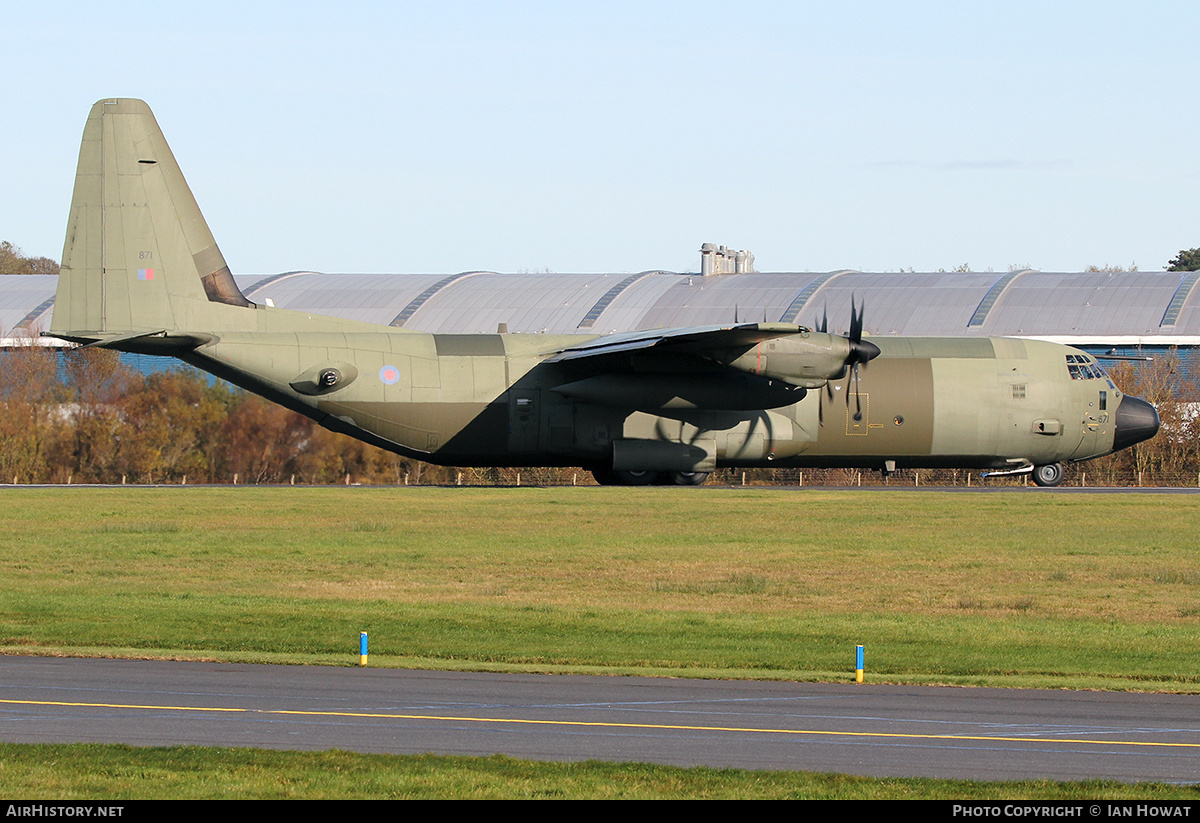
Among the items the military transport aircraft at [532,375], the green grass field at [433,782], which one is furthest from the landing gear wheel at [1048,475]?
the green grass field at [433,782]

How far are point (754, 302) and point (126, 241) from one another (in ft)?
138

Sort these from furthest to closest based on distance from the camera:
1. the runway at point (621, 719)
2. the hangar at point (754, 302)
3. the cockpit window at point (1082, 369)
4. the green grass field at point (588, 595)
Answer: the hangar at point (754, 302) < the cockpit window at point (1082, 369) < the runway at point (621, 719) < the green grass field at point (588, 595)

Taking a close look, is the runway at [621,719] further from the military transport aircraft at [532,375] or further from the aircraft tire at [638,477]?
the aircraft tire at [638,477]

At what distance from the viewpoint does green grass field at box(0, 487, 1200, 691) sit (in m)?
18.8

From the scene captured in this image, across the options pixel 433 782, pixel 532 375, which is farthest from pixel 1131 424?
pixel 433 782

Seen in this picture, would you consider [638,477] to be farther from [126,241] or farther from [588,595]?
[126,241]

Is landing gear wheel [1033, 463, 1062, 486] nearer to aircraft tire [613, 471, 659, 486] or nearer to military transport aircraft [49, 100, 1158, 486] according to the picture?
military transport aircraft [49, 100, 1158, 486]

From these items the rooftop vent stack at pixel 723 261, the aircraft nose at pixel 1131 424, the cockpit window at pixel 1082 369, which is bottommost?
the aircraft nose at pixel 1131 424

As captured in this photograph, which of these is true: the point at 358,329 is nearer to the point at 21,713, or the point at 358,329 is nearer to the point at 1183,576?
the point at 1183,576

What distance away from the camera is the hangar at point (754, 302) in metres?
68.6

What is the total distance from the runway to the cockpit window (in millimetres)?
28213

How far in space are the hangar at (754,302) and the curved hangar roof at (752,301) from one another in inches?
3.4

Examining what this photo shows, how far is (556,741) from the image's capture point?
12.1m

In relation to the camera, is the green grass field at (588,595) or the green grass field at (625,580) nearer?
the green grass field at (588,595)
